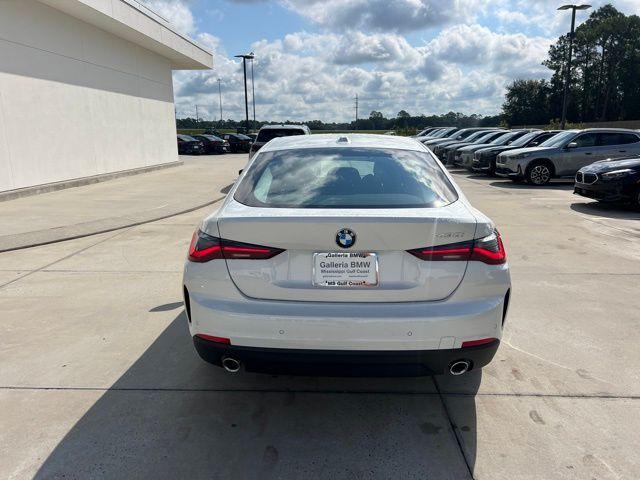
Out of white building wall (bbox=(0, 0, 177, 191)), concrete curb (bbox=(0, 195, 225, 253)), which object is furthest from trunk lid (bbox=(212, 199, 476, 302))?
white building wall (bbox=(0, 0, 177, 191))

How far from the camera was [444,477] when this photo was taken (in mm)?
2410

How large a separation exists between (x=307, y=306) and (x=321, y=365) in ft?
1.05

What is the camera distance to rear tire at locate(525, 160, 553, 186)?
14.7m

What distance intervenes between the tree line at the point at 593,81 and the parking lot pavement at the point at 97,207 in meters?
73.2

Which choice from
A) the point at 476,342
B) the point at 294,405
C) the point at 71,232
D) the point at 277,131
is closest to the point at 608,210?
the point at 277,131

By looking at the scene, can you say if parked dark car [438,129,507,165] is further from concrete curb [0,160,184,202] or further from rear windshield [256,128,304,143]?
concrete curb [0,160,184,202]

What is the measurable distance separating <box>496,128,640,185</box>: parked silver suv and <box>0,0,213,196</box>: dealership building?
13582mm

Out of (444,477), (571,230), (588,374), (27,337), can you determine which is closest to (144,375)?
(27,337)

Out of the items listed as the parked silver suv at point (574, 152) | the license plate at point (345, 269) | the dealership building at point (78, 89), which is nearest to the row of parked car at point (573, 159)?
the parked silver suv at point (574, 152)

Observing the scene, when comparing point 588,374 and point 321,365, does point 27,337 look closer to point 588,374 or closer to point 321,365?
point 321,365

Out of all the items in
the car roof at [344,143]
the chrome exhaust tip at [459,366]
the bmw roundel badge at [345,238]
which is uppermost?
the car roof at [344,143]

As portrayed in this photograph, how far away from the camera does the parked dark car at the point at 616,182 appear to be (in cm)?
993

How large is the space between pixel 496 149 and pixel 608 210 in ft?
25.4

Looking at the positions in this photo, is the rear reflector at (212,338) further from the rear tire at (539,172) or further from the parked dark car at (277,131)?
the rear tire at (539,172)
